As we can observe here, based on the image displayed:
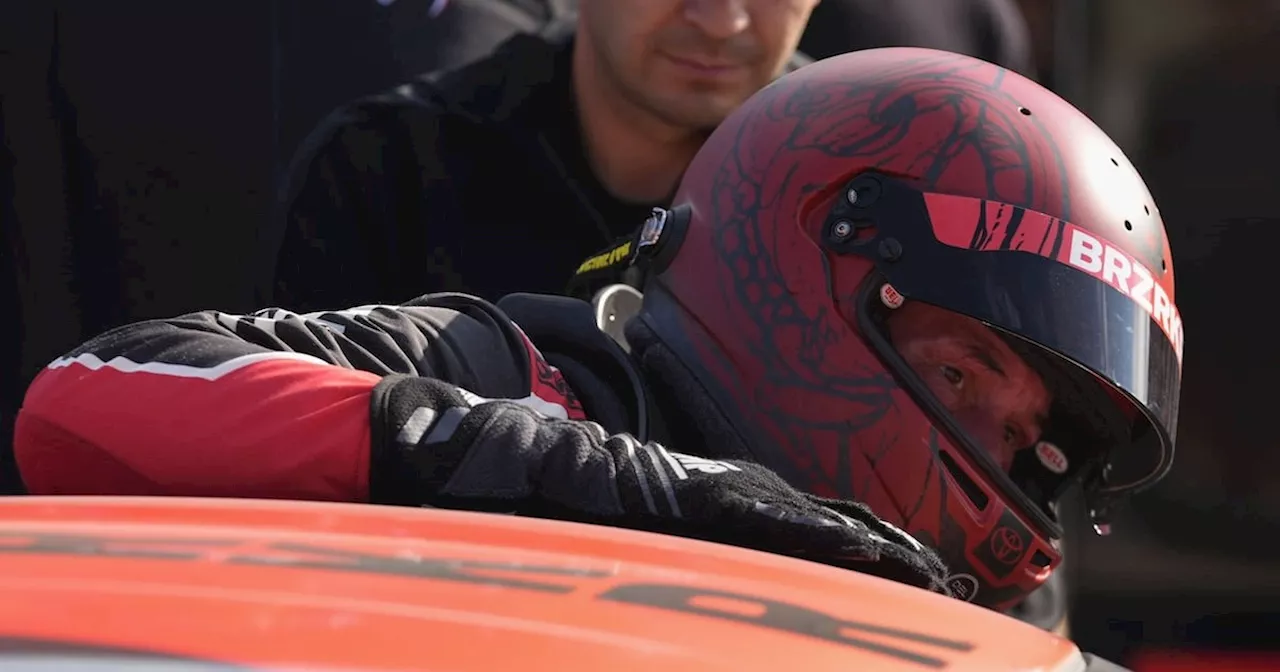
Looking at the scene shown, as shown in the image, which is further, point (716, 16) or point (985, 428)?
point (716, 16)

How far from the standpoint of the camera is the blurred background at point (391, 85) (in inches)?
120

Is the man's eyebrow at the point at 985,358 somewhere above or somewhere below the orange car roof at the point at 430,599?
above

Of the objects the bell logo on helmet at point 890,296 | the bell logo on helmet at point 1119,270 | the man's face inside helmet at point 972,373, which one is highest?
the bell logo on helmet at point 1119,270

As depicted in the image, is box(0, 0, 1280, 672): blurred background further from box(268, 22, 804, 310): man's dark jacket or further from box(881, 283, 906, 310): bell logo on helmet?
box(881, 283, 906, 310): bell logo on helmet

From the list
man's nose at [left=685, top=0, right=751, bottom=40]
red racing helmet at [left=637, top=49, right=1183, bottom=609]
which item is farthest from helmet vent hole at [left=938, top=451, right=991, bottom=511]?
man's nose at [left=685, top=0, right=751, bottom=40]

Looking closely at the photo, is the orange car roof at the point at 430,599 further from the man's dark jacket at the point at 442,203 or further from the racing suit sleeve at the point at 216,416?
the man's dark jacket at the point at 442,203

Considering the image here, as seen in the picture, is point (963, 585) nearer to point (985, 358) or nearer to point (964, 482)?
point (964, 482)

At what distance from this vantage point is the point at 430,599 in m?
0.86

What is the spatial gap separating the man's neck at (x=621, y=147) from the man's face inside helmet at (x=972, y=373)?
1.23 metres

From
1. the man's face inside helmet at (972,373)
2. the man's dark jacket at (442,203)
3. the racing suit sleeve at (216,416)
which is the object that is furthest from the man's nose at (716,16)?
the racing suit sleeve at (216,416)

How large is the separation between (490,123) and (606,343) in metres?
1.35

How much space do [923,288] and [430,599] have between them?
1.04m

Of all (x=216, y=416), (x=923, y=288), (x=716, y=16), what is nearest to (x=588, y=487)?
(x=216, y=416)

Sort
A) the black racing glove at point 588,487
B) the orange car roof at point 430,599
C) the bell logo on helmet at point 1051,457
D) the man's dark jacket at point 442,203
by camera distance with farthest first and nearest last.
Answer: the man's dark jacket at point 442,203 < the bell logo on helmet at point 1051,457 < the black racing glove at point 588,487 < the orange car roof at point 430,599
